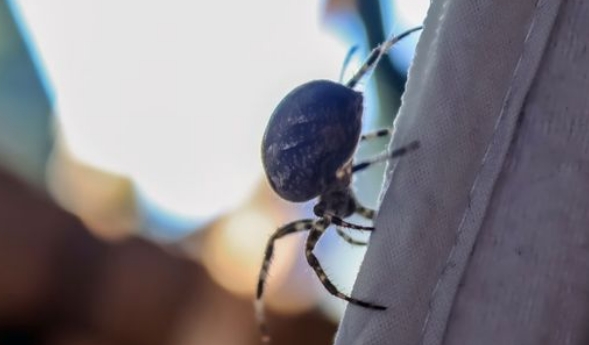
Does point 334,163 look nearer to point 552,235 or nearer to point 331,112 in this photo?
point 331,112

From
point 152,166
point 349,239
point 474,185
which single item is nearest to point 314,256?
point 349,239

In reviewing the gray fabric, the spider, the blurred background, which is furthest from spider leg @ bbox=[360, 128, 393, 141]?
the blurred background

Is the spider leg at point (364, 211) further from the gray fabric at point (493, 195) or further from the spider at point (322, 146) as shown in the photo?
the gray fabric at point (493, 195)

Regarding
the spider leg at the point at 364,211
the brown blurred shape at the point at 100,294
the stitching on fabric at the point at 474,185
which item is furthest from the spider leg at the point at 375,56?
the brown blurred shape at the point at 100,294

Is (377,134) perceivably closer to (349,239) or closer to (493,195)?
(349,239)

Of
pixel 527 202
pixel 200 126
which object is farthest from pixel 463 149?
pixel 200 126

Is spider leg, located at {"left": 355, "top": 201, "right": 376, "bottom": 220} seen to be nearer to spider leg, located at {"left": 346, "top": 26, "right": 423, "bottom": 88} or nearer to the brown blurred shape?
spider leg, located at {"left": 346, "top": 26, "right": 423, "bottom": 88}
